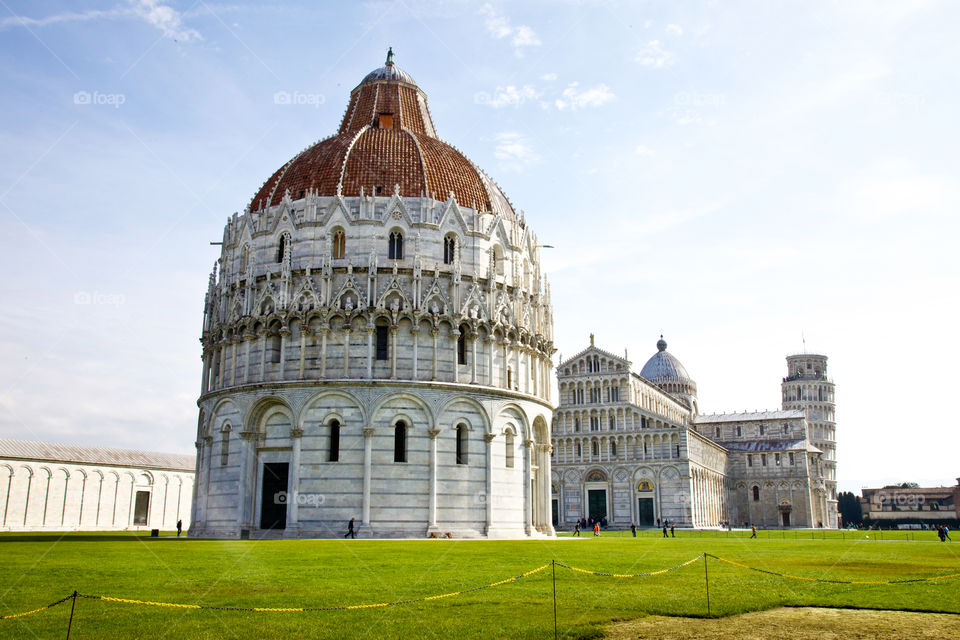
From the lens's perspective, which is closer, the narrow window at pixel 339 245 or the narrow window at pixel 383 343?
the narrow window at pixel 383 343

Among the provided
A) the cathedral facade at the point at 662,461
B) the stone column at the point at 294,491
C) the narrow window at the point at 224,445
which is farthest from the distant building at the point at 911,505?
the narrow window at the point at 224,445

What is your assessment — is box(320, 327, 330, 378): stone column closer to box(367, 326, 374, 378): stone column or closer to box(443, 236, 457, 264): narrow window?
box(367, 326, 374, 378): stone column

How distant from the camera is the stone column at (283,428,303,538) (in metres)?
42.7

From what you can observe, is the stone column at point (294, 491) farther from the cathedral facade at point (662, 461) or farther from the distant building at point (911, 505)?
the distant building at point (911, 505)

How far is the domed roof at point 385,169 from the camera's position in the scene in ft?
164

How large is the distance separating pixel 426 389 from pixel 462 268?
783cm

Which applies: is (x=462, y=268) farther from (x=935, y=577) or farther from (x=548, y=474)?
(x=935, y=577)

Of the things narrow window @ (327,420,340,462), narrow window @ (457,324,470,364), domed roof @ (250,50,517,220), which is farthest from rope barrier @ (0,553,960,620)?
domed roof @ (250,50,517,220)

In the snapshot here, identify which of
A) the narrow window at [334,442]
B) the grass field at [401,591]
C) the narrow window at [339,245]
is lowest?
the grass field at [401,591]

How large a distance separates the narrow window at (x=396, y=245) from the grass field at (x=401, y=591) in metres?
22.1

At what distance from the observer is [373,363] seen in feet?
147

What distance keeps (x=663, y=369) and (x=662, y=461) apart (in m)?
40.6

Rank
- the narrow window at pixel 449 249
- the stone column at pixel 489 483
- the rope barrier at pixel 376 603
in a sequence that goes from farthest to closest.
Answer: the narrow window at pixel 449 249
the stone column at pixel 489 483
the rope barrier at pixel 376 603

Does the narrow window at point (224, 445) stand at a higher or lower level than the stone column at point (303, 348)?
lower
